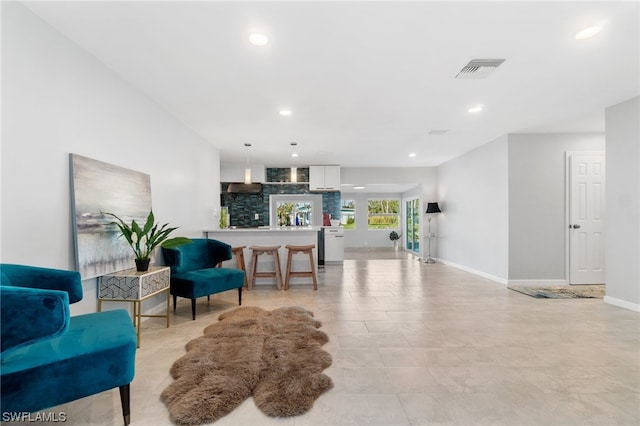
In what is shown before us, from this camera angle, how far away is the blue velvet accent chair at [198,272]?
11.3 ft

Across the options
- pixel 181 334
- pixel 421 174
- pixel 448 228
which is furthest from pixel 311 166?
pixel 181 334

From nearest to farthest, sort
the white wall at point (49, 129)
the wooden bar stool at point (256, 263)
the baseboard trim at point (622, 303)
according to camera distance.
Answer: the white wall at point (49, 129), the baseboard trim at point (622, 303), the wooden bar stool at point (256, 263)

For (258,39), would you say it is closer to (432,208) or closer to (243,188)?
(243,188)

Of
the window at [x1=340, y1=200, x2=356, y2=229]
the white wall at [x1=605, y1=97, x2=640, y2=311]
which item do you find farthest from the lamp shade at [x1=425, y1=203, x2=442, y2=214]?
the window at [x1=340, y1=200, x2=356, y2=229]

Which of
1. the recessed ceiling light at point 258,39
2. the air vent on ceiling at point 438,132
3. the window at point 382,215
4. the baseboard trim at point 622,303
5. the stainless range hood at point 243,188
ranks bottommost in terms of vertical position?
the baseboard trim at point 622,303

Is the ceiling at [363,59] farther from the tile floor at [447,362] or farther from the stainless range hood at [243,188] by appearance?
the stainless range hood at [243,188]

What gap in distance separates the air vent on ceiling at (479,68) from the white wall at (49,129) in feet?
11.1

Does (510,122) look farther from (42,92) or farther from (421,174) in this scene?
(42,92)

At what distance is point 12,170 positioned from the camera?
1.91m

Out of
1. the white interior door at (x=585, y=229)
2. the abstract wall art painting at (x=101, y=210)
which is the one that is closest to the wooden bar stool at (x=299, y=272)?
the abstract wall art painting at (x=101, y=210)

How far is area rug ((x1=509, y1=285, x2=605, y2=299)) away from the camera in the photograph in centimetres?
434

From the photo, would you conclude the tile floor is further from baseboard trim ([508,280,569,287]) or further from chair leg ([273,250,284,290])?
baseboard trim ([508,280,569,287])

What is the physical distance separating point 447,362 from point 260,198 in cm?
647

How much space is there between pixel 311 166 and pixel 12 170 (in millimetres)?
6251
